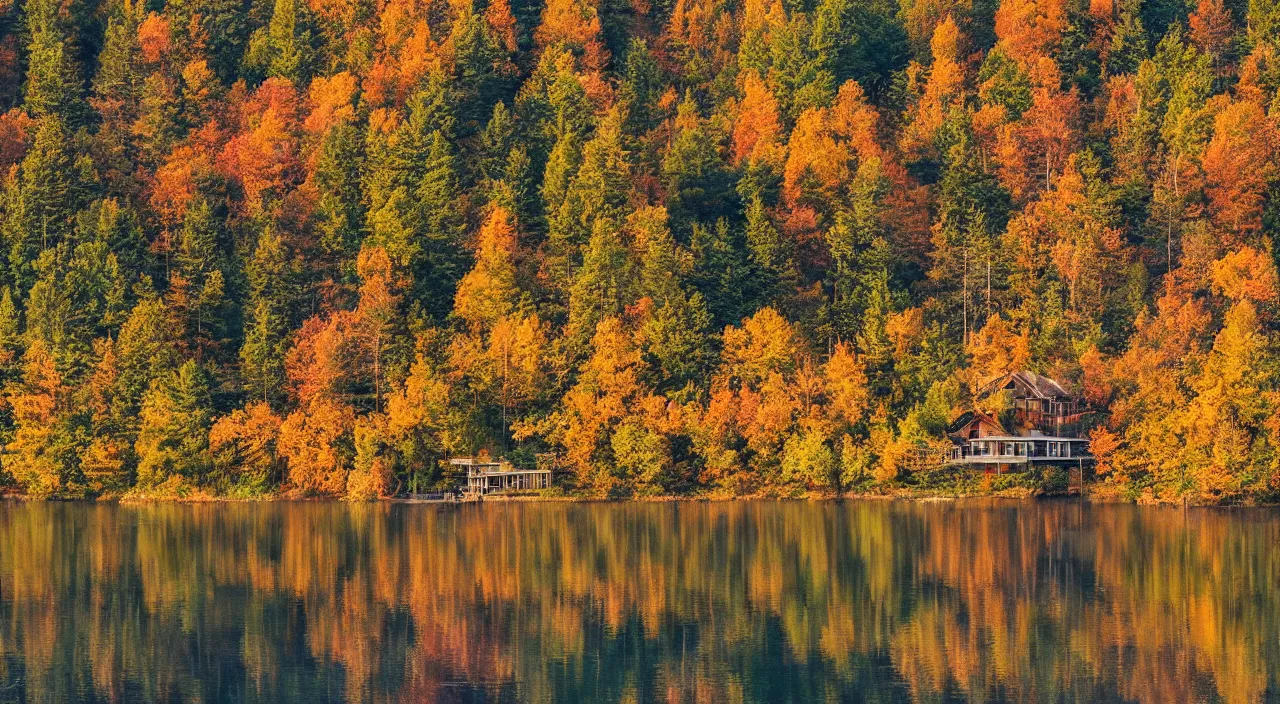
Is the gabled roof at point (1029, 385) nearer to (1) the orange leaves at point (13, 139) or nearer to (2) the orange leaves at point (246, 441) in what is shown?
(2) the orange leaves at point (246, 441)

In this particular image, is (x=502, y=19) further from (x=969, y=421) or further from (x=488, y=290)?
(x=969, y=421)

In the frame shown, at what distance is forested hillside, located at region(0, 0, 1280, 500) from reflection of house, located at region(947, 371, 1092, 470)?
6.67ft

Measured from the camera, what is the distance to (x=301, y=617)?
60.8 m

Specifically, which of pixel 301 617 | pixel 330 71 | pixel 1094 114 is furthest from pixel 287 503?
pixel 1094 114

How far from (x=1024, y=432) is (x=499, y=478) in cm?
3402

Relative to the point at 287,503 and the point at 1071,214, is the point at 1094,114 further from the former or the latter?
the point at 287,503

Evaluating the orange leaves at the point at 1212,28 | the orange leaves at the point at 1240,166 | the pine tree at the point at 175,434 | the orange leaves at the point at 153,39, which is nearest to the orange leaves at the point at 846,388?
the orange leaves at the point at 1240,166

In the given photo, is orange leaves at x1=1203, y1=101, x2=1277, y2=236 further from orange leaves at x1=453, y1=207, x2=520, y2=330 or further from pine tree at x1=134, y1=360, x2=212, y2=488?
pine tree at x1=134, y1=360, x2=212, y2=488

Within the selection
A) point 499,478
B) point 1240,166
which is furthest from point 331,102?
point 1240,166

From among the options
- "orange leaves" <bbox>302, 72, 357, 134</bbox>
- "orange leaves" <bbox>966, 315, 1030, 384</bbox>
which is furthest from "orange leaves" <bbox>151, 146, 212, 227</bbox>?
"orange leaves" <bbox>966, 315, 1030, 384</bbox>

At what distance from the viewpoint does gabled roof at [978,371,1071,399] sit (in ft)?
368

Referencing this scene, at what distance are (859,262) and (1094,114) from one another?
32.9 meters

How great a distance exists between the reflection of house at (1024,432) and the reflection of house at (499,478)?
26.4m

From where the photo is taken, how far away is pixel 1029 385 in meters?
113
